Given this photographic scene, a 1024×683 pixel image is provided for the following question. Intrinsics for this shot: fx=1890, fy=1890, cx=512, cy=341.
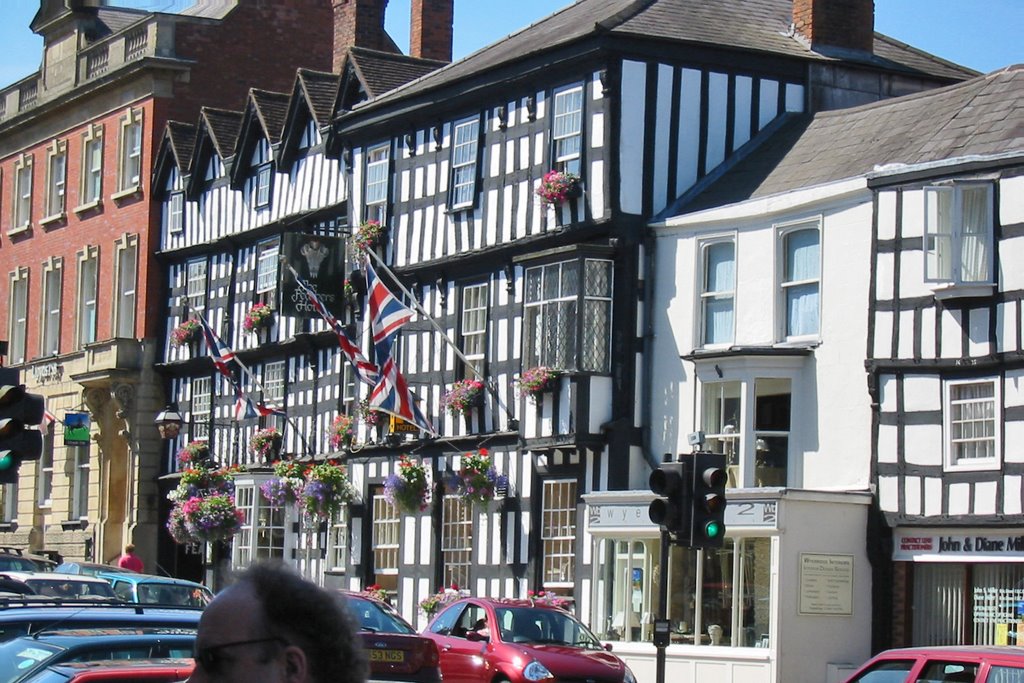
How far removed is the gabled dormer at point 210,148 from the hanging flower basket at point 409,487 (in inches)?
529

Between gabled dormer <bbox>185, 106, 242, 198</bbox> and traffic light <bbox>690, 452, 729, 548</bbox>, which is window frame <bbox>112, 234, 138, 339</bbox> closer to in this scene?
gabled dormer <bbox>185, 106, 242, 198</bbox>

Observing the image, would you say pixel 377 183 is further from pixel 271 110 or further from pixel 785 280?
pixel 785 280

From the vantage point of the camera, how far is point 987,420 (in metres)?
24.2

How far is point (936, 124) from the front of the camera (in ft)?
88.9

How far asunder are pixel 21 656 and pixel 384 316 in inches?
819

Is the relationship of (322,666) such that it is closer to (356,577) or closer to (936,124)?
(936,124)

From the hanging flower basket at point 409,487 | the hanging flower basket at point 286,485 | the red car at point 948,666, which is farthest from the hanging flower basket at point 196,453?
the red car at point 948,666

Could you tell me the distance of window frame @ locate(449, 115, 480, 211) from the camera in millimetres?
32406

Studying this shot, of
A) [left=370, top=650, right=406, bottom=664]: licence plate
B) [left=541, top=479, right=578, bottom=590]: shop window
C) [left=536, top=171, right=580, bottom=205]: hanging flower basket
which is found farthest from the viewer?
[left=536, top=171, right=580, bottom=205]: hanging flower basket

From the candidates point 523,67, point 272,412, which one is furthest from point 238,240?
point 523,67

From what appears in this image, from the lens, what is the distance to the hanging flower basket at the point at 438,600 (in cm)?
3112

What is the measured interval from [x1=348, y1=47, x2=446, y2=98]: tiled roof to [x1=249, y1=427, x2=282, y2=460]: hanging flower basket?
7.87m

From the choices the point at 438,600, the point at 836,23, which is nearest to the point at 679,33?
the point at 836,23

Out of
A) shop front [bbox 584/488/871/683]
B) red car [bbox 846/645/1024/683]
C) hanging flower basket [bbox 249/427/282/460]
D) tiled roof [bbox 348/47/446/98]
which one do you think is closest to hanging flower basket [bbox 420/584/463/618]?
shop front [bbox 584/488/871/683]
